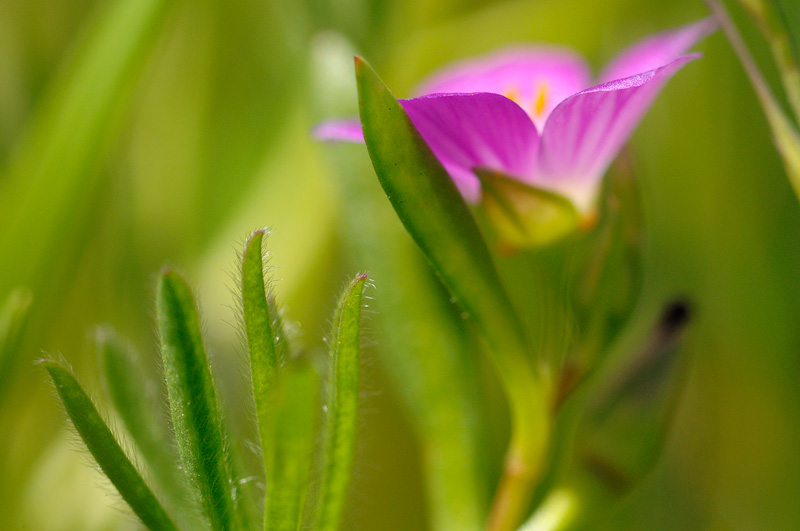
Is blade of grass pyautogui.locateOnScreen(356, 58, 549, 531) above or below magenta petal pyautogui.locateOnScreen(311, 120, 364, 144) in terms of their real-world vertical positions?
below

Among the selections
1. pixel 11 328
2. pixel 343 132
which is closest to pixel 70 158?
pixel 11 328

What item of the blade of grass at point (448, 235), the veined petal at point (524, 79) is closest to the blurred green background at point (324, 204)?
the veined petal at point (524, 79)

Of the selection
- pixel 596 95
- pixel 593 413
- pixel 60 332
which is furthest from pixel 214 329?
pixel 596 95

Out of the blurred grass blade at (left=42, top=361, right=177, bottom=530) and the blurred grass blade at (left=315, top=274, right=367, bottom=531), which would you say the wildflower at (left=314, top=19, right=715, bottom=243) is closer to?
the blurred grass blade at (left=315, top=274, right=367, bottom=531)

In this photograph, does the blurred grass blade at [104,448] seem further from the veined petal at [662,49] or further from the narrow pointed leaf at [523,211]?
the veined petal at [662,49]

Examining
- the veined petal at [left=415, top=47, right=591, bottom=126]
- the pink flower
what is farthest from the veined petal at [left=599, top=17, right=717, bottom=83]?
the veined petal at [left=415, top=47, right=591, bottom=126]
